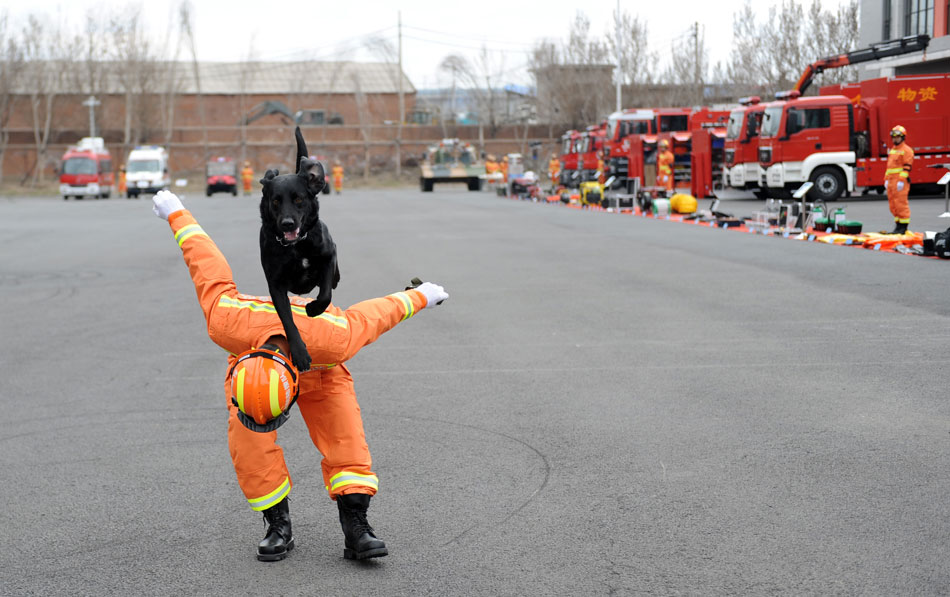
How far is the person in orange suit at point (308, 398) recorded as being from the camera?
403cm

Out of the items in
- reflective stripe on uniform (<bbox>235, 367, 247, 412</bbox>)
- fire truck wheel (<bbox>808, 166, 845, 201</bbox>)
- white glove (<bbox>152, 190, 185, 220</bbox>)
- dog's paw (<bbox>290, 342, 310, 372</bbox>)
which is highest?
fire truck wheel (<bbox>808, 166, 845, 201</bbox>)

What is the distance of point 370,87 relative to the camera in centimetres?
8362

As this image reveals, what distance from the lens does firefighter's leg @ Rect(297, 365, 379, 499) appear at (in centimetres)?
410

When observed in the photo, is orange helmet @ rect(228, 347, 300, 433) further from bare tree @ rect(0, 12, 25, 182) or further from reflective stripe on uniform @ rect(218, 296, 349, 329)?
bare tree @ rect(0, 12, 25, 182)

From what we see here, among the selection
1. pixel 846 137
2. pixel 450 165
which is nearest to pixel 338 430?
pixel 846 137

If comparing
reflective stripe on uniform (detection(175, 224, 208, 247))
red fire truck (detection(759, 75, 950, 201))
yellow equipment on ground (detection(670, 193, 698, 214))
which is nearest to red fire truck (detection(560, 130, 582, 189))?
red fire truck (detection(759, 75, 950, 201))

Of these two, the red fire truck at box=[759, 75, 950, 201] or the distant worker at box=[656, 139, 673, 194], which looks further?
the distant worker at box=[656, 139, 673, 194]

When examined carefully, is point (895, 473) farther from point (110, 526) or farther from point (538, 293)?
point (538, 293)

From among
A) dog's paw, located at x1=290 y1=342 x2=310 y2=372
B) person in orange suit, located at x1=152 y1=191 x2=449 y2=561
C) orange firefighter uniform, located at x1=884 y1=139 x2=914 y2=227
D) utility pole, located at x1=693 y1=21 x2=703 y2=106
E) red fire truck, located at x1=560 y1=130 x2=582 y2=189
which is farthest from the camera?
utility pole, located at x1=693 y1=21 x2=703 y2=106

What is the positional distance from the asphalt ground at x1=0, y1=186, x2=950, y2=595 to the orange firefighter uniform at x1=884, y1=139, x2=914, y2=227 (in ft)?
17.6

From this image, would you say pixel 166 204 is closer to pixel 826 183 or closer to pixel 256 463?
pixel 256 463

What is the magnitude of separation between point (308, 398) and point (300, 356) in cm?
37

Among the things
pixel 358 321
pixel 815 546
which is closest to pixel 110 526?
pixel 358 321

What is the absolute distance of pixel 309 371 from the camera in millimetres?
4082
